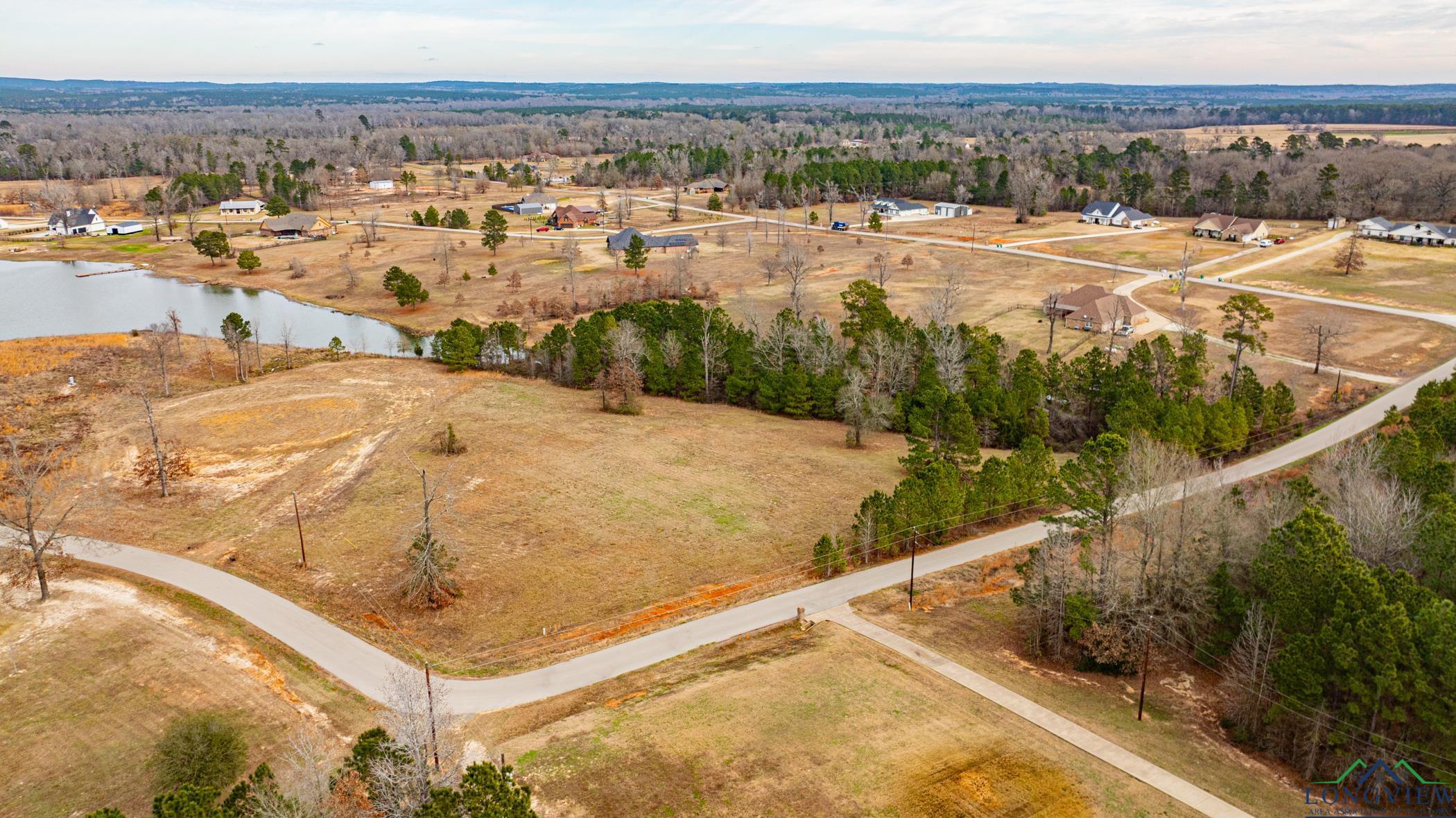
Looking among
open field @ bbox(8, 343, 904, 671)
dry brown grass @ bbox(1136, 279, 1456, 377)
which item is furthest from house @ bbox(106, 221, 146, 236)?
dry brown grass @ bbox(1136, 279, 1456, 377)

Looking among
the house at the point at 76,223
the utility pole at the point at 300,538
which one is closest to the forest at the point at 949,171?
the house at the point at 76,223

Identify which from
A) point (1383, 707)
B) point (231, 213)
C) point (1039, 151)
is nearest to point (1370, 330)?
point (1383, 707)

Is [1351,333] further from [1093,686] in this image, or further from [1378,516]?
[1093,686]

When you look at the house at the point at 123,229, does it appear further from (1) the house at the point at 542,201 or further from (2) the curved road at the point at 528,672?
(2) the curved road at the point at 528,672

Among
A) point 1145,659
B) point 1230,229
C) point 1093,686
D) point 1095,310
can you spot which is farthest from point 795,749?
point 1230,229

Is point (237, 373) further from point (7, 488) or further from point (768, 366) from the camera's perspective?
point (768, 366)

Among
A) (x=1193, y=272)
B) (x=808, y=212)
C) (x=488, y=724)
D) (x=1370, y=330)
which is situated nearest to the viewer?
(x=488, y=724)
